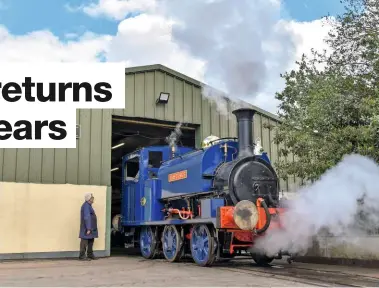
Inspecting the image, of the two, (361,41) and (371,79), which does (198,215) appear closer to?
(371,79)

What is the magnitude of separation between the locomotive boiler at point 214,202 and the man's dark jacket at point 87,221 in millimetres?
1274

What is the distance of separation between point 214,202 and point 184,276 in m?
1.78

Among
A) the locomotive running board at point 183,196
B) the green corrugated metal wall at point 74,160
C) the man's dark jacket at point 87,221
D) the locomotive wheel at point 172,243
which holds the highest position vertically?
the green corrugated metal wall at point 74,160

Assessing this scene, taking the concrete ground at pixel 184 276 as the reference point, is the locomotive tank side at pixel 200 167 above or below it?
above

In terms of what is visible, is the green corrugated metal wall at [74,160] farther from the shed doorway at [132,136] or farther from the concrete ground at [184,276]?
the concrete ground at [184,276]

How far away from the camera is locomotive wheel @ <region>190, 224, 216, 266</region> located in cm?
934

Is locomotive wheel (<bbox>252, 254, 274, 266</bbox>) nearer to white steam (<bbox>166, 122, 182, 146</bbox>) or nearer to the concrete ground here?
the concrete ground

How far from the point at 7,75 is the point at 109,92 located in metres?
2.71

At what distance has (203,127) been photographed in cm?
1465

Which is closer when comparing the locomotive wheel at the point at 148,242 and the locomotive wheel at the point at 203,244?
the locomotive wheel at the point at 203,244

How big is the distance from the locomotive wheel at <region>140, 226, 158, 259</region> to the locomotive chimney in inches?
144

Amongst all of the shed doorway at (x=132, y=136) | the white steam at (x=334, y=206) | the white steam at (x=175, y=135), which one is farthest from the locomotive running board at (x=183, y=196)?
the shed doorway at (x=132, y=136)

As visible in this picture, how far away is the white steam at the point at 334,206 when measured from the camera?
8.61m

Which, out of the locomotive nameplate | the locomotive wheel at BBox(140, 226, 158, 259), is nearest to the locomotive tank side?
the locomotive nameplate
